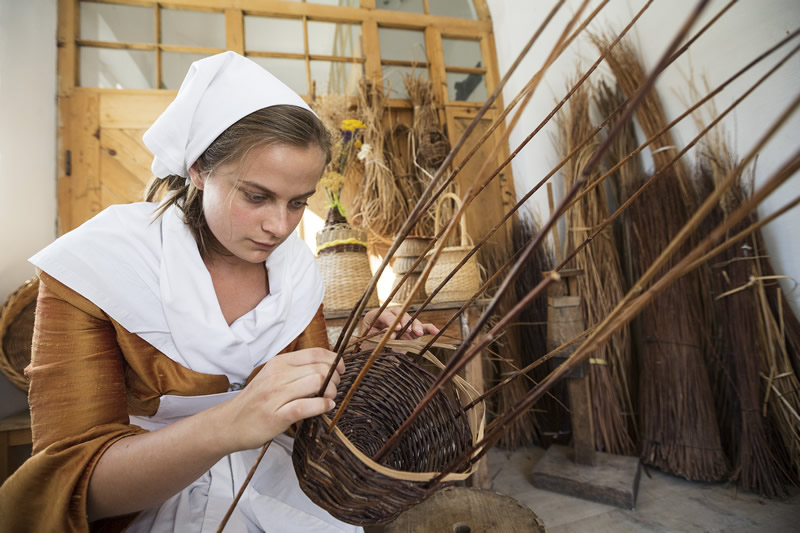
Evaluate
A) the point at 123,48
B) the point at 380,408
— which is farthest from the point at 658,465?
the point at 123,48

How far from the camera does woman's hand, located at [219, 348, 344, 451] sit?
597 millimetres

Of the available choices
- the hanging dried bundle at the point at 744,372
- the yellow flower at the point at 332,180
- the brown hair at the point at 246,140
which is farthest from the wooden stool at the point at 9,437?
the hanging dried bundle at the point at 744,372

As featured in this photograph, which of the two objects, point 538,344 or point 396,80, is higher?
point 396,80

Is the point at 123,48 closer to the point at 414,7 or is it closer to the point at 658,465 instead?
the point at 414,7

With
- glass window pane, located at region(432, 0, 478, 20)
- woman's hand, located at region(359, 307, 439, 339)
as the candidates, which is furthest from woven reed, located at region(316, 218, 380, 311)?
glass window pane, located at region(432, 0, 478, 20)

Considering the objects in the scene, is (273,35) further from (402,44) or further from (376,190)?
(376,190)

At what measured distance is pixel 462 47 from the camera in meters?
3.23

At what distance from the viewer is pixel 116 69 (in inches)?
101

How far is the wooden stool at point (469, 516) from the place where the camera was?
39.2 inches

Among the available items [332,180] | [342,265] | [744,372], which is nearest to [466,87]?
[332,180]

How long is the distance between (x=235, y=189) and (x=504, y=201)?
98.6 inches

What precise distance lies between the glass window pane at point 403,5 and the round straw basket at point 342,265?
201cm

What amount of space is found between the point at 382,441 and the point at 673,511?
143cm

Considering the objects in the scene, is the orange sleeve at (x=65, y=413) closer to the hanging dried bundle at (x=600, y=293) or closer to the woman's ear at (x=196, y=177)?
the woman's ear at (x=196, y=177)
